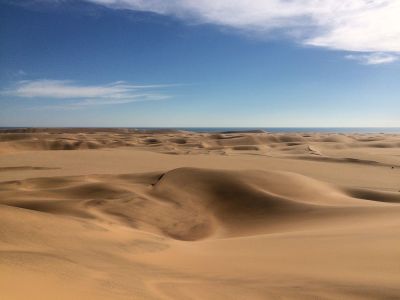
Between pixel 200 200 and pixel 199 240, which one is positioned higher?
pixel 200 200

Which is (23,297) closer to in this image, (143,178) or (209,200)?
(209,200)

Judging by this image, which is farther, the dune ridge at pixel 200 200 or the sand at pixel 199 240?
the dune ridge at pixel 200 200

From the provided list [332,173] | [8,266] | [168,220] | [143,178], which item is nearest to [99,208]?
[168,220]

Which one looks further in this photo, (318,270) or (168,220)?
(168,220)

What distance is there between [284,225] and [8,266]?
4855 millimetres

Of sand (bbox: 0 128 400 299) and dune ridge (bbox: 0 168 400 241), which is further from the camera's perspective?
dune ridge (bbox: 0 168 400 241)

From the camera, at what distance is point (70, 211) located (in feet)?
24.8

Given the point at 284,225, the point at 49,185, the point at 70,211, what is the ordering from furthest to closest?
1. the point at 49,185
2. the point at 70,211
3. the point at 284,225

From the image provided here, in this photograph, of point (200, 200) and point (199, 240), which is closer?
point (199, 240)

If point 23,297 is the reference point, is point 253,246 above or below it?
below

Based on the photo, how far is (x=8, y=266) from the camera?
316 centimetres

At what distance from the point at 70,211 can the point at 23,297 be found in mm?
5164

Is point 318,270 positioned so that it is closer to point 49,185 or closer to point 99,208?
point 99,208

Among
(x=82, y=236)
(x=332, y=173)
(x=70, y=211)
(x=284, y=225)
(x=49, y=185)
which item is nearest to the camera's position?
(x=82, y=236)
